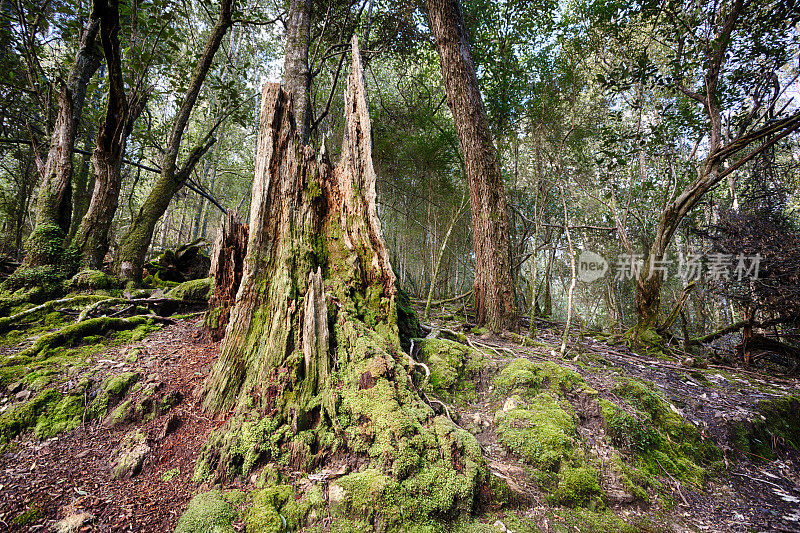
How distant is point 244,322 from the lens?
2.80 metres

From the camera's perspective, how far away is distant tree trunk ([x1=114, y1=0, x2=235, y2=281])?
5223 millimetres

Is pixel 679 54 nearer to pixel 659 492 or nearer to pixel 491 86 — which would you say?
pixel 491 86

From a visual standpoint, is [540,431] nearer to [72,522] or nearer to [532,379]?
[532,379]

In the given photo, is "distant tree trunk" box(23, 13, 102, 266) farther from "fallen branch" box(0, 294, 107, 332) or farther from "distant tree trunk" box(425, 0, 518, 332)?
"distant tree trunk" box(425, 0, 518, 332)

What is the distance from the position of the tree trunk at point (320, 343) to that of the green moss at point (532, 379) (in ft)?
3.81

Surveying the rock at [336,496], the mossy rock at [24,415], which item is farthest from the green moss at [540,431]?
the mossy rock at [24,415]

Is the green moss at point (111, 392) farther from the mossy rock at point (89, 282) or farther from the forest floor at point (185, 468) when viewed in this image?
the mossy rock at point (89, 282)

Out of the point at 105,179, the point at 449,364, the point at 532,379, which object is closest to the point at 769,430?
the point at 532,379

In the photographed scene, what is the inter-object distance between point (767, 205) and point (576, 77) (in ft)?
21.8

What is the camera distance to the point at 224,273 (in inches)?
141

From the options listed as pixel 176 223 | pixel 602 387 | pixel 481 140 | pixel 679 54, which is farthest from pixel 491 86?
pixel 176 223

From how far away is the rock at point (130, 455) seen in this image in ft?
6.81

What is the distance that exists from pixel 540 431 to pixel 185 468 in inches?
108

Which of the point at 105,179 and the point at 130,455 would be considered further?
→ the point at 105,179
